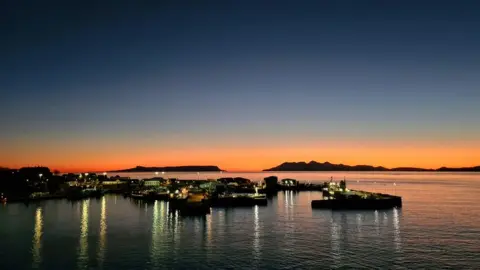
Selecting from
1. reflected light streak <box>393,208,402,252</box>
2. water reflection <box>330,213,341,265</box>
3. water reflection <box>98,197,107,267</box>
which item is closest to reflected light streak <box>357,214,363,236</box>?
water reflection <box>330,213,341,265</box>

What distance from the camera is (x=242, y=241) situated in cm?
5388

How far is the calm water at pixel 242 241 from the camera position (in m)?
42.0

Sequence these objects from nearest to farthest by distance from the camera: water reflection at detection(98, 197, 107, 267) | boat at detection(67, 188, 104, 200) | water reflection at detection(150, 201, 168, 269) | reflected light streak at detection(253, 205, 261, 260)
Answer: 1. water reflection at detection(150, 201, 168, 269)
2. water reflection at detection(98, 197, 107, 267)
3. reflected light streak at detection(253, 205, 261, 260)
4. boat at detection(67, 188, 104, 200)

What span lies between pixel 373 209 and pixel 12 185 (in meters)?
123

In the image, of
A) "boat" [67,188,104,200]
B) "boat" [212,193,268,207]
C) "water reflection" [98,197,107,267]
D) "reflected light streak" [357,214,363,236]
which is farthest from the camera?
"boat" [67,188,104,200]

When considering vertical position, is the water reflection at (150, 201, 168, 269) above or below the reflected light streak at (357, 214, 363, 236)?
above

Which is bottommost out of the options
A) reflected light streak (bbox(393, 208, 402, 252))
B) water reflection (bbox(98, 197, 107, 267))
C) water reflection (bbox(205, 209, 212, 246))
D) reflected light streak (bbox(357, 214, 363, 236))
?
reflected light streak (bbox(393, 208, 402, 252))

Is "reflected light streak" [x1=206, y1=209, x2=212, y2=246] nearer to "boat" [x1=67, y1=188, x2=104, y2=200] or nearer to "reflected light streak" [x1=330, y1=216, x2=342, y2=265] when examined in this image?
"reflected light streak" [x1=330, y1=216, x2=342, y2=265]

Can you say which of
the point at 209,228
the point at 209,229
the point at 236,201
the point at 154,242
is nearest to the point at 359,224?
the point at 209,228

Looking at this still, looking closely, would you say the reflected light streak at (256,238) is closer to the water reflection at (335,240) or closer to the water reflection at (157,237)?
the water reflection at (335,240)

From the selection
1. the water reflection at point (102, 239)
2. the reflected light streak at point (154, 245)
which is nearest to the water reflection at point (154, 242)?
the reflected light streak at point (154, 245)

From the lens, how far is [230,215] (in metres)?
85.2

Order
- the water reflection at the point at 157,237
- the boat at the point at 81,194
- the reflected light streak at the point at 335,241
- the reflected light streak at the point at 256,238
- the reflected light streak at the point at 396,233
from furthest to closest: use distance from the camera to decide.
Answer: the boat at the point at 81,194 → the reflected light streak at the point at 396,233 → the reflected light streak at the point at 256,238 → the reflected light streak at the point at 335,241 → the water reflection at the point at 157,237

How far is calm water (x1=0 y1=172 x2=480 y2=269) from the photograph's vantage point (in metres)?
42.0
